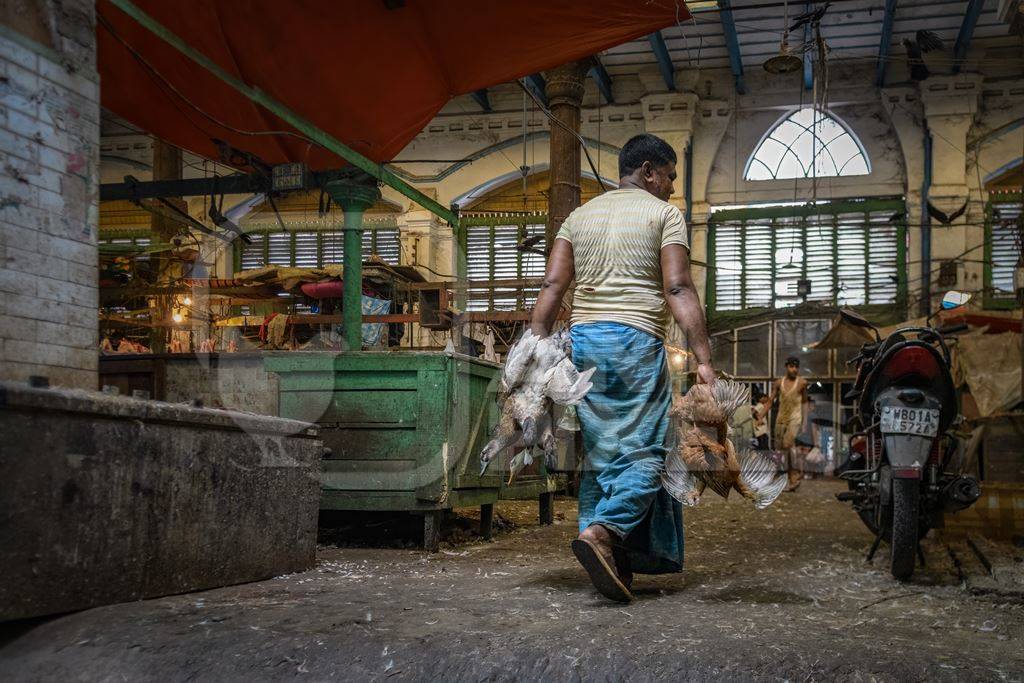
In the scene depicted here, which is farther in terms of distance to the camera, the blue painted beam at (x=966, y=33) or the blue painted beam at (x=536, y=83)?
the blue painted beam at (x=536, y=83)

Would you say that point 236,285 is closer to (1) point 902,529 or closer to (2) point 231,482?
(2) point 231,482

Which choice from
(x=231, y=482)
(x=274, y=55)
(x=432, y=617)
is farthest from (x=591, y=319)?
(x=274, y=55)

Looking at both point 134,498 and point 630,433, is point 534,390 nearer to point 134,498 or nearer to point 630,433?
point 630,433

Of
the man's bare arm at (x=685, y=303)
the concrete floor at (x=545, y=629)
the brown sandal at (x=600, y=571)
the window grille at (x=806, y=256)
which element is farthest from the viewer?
the window grille at (x=806, y=256)

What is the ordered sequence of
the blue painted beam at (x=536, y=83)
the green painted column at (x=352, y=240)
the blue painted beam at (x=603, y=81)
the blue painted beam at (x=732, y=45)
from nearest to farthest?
the green painted column at (x=352, y=240) < the blue painted beam at (x=732, y=45) < the blue painted beam at (x=603, y=81) < the blue painted beam at (x=536, y=83)

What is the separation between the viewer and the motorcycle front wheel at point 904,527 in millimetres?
4633

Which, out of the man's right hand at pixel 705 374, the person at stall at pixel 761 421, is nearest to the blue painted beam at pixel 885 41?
the person at stall at pixel 761 421

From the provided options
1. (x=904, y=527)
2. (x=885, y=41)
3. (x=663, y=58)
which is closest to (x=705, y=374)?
(x=904, y=527)

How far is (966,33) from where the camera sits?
14961 millimetres

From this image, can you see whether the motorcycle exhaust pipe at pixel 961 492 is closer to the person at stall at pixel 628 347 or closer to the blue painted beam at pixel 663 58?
the person at stall at pixel 628 347

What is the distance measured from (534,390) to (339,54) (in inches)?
192

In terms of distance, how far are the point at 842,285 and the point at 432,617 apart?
1484 centimetres

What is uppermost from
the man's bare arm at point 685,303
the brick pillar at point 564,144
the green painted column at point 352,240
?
the brick pillar at point 564,144

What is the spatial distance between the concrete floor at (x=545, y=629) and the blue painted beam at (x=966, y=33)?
11956mm
